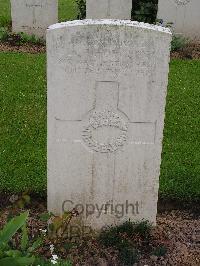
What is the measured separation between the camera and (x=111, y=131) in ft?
11.1

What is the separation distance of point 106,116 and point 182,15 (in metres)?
5.79

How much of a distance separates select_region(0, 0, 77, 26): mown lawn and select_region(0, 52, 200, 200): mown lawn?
2.63 meters

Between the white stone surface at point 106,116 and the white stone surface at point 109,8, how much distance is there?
5.52 meters

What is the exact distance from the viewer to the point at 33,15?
8906 mm

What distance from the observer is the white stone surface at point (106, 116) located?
3.11 metres

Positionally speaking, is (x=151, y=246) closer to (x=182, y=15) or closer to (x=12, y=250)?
(x=12, y=250)

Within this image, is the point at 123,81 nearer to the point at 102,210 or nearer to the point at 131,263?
the point at 102,210

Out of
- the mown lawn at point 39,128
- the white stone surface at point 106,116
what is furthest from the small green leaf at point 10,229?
the mown lawn at point 39,128

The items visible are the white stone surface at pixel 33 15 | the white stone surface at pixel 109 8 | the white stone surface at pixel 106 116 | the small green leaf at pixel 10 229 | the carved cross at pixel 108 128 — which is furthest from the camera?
the white stone surface at pixel 33 15

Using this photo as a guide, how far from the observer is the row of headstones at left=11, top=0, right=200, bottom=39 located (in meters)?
8.52

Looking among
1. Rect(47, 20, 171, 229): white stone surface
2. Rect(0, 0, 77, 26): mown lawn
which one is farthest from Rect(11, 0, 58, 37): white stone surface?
Rect(47, 20, 171, 229): white stone surface

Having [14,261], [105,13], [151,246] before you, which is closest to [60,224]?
[151,246]

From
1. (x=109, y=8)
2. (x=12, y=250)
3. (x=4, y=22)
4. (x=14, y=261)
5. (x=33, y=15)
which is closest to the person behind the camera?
(x=14, y=261)

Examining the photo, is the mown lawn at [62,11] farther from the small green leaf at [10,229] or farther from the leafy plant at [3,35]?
the small green leaf at [10,229]
